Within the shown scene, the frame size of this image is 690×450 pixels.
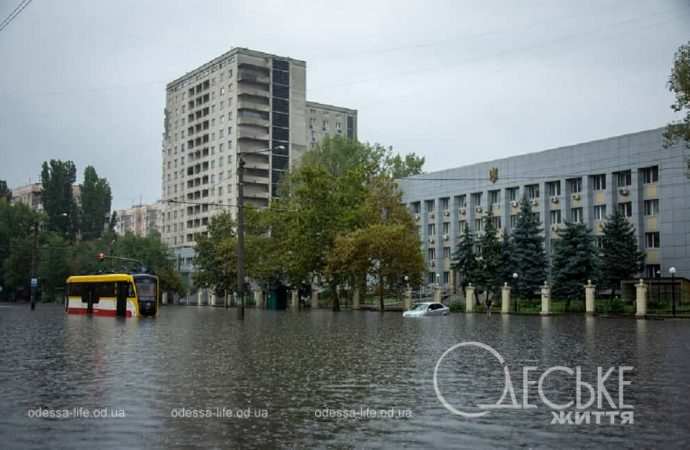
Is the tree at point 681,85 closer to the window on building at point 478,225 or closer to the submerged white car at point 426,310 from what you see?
the submerged white car at point 426,310

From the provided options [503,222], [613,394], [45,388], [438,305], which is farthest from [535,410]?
[503,222]

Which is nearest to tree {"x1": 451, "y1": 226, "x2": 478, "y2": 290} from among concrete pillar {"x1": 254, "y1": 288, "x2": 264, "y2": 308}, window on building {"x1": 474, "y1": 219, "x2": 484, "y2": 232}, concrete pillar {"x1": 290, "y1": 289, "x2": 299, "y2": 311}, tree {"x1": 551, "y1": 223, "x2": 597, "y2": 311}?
tree {"x1": 551, "y1": 223, "x2": 597, "y2": 311}

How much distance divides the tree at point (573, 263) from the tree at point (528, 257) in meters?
3.99

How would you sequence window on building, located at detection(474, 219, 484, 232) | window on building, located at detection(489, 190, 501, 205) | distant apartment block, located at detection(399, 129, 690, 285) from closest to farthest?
1. distant apartment block, located at detection(399, 129, 690, 285)
2. window on building, located at detection(489, 190, 501, 205)
3. window on building, located at detection(474, 219, 484, 232)

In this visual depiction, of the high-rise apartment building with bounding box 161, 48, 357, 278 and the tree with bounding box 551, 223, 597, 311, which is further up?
the high-rise apartment building with bounding box 161, 48, 357, 278

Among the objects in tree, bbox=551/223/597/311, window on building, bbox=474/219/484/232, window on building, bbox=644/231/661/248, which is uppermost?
window on building, bbox=474/219/484/232

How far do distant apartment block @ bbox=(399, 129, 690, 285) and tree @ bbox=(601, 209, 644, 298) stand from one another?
398cm

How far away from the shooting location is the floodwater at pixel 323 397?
291 inches

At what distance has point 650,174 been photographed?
6625cm

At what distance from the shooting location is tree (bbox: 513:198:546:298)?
63594mm

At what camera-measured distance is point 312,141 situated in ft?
455

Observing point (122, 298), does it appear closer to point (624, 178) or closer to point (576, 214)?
point (576, 214)

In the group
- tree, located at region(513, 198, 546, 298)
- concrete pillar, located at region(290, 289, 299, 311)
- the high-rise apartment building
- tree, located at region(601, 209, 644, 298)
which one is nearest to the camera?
tree, located at region(601, 209, 644, 298)

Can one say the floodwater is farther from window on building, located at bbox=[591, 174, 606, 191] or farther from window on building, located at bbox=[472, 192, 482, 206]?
window on building, located at bbox=[472, 192, 482, 206]
